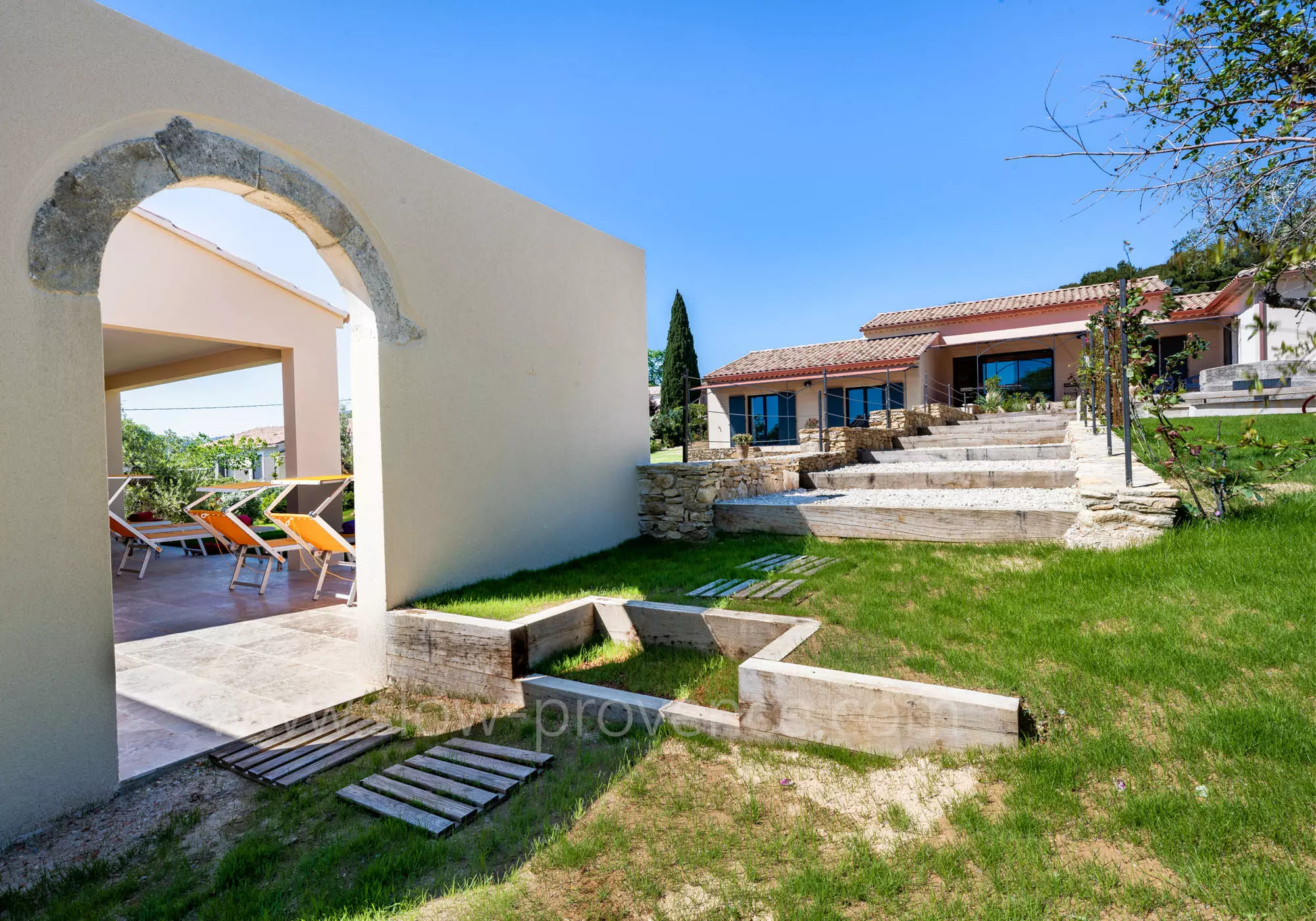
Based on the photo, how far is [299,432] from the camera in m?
7.56

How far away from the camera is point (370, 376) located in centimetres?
430

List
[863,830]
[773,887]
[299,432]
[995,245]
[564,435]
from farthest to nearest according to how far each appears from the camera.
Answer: [299,432] → [564,435] → [995,245] → [863,830] → [773,887]

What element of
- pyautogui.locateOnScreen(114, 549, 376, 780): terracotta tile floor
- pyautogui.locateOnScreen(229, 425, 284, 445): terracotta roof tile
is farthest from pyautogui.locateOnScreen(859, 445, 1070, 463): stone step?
pyautogui.locateOnScreen(229, 425, 284, 445): terracotta roof tile

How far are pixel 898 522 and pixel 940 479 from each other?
7.05 ft

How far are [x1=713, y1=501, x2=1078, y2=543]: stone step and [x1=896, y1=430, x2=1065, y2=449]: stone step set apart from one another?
5098mm

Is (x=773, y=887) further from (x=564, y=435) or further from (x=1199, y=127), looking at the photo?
(x=564, y=435)

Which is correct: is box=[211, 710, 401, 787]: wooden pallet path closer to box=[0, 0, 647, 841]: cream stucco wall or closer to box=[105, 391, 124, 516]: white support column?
box=[0, 0, 647, 841]: cream stucco wall

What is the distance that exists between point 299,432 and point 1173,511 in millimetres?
8362

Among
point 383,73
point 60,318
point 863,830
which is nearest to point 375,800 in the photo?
point 863,830

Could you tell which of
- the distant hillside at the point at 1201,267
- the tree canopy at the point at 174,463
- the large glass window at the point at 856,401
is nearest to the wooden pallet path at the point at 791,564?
the distant hillside at the point at 1201,267

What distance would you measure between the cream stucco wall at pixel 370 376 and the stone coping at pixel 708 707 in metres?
0.70

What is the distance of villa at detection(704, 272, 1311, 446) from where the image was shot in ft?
59.7

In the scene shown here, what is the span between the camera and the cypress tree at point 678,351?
29.1m

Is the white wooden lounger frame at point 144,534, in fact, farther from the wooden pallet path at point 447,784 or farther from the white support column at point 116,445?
the wooden pallet path at point 447,784
